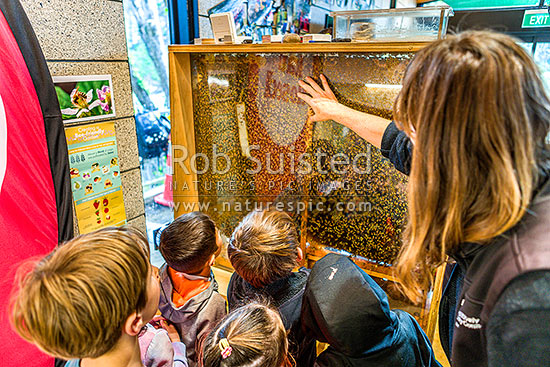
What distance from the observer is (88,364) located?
891mm

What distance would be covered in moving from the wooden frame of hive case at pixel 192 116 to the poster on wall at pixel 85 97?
0.34 meters

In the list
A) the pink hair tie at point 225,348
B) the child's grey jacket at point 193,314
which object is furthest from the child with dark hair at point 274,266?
the pink hair tie at point 225,348

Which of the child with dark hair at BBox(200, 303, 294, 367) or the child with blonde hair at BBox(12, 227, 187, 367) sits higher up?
the child with blonde hair at BBox(12, 227, 187, 367)

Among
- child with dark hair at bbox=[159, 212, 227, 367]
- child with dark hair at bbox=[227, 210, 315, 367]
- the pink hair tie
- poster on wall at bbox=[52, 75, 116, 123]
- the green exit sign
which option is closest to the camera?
the pink hair tie

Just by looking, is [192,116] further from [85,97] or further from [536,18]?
[536,18]

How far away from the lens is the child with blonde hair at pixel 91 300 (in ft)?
2.36

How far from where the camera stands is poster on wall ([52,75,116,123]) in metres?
1.49

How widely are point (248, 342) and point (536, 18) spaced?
428 cm

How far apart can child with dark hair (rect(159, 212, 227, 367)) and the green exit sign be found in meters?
3.99

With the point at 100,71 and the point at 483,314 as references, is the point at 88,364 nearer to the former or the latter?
the point at 483,314

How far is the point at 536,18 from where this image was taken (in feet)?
11.7

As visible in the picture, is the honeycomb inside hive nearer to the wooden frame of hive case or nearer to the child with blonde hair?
the wooden frame of hive case

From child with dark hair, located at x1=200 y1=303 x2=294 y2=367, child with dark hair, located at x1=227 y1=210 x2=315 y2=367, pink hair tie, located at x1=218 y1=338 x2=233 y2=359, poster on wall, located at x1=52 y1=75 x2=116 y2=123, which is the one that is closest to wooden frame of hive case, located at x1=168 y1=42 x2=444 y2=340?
poster on wall, located at x1=52 y1=75 x2=116 y2=123

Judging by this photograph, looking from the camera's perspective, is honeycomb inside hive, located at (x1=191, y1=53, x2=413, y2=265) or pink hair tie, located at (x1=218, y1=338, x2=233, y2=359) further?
honeycomb inside hive, located at (x1=191, y1=53, x2=413, y2=265)
